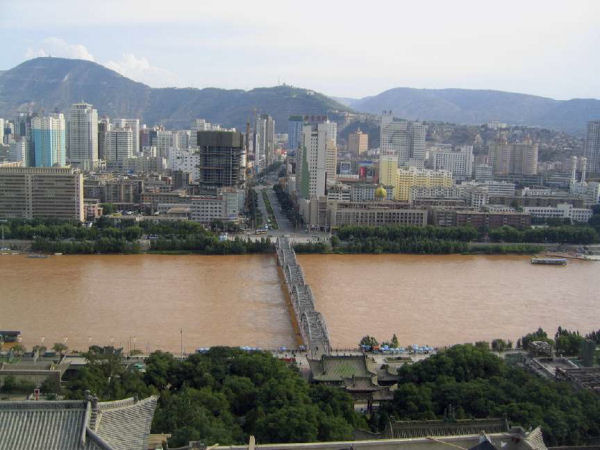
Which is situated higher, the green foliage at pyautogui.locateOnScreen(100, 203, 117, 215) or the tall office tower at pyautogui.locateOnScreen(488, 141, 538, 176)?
the tall office tower at pyautogui.locateOnScreen(488, 141, 538, 176)

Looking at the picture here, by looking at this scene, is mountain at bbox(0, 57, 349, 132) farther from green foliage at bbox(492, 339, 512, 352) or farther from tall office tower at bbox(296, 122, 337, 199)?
green foliage at bbox(492, 339, 512, 352)

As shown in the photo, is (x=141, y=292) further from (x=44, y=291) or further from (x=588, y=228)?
(x=588, y=228)

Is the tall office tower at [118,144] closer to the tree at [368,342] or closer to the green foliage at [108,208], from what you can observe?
the green foliage at [108,208]

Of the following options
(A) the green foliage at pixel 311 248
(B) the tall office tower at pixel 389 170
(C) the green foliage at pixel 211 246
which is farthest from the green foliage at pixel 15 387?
(B) the tall office tower at pixel 389 170

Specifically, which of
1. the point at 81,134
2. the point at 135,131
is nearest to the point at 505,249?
the point at 81,134

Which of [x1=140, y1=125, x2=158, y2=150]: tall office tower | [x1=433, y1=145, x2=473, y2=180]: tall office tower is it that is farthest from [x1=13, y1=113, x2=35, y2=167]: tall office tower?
[x1=433, y1=145, x2=473, y2=180]: tall office tower
